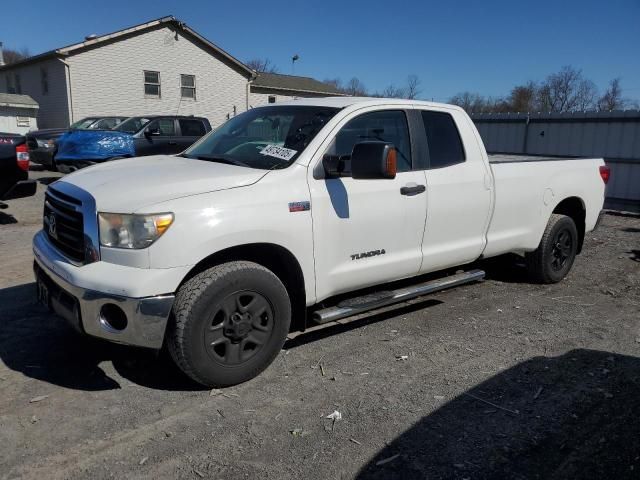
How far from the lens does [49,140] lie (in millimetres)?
15672

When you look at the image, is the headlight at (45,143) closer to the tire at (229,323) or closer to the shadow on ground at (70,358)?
the shadow on ground at (70,358)

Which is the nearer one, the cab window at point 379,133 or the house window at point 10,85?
the cab window at point 379,133

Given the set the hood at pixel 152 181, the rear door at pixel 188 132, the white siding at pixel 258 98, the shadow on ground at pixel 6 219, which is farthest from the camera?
the white siding at pixel 258 98

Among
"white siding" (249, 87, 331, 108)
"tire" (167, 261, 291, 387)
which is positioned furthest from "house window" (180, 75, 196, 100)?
"tire" (167, 261, 291, 387)

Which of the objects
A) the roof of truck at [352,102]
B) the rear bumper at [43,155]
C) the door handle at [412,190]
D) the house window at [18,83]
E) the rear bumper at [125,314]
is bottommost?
the rear bumper at [125,314]

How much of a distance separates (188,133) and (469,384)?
1287 cm

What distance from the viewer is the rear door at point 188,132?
47.7ft

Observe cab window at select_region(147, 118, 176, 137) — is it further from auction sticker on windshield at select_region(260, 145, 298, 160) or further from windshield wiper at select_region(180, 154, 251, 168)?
auction sticker on windshield at select_region(260, 145, 298, 160)

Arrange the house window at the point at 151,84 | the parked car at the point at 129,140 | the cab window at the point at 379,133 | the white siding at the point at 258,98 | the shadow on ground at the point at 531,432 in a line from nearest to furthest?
the shadow on ground at the point at 531,432, the cab window at the point at 379,133, the parked car at the point at 129,140, the house window at the point at 151,84, the white siding at the point at 258,98

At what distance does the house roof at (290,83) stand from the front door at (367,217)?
27.0m

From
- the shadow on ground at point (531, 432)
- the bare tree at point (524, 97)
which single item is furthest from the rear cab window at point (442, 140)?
the bare tree at point (524, 97)

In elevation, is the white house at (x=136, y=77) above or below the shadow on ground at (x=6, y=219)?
above

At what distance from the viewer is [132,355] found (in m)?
4.11

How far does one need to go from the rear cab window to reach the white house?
21.0 m
